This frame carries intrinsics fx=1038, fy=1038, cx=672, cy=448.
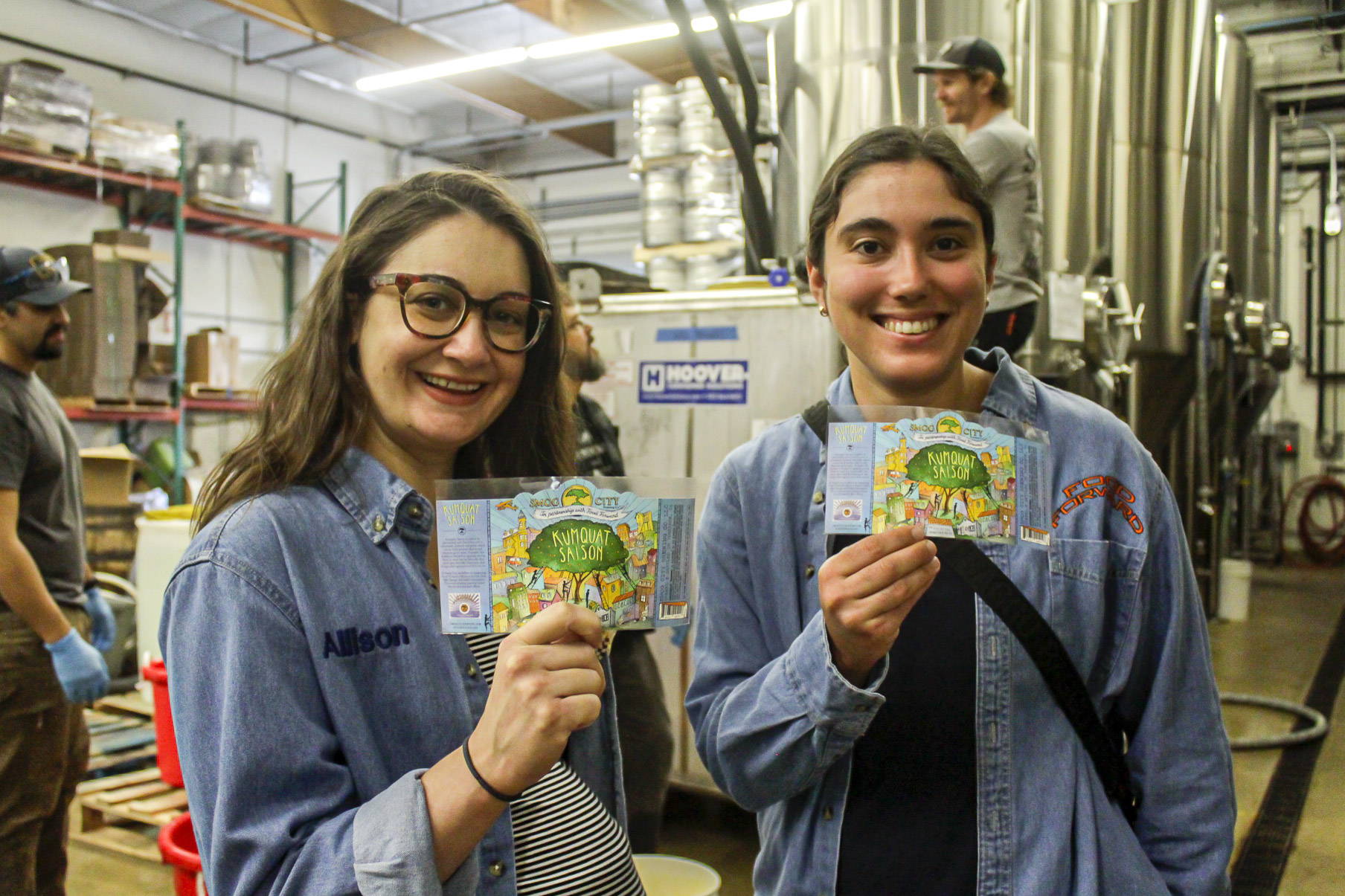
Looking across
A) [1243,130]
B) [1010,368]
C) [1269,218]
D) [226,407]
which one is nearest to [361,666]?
[1010,368]

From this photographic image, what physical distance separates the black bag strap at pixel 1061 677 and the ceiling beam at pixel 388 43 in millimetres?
7632

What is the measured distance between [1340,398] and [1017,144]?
11.2m

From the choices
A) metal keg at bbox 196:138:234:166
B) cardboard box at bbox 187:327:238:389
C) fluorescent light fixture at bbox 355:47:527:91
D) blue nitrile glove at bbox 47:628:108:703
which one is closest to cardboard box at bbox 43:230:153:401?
cardboard box at bbox 187:327:238:389

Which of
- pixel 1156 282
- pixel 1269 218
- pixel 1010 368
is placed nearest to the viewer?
pixel 1010 368

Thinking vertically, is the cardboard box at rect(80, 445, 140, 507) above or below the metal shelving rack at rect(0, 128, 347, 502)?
below

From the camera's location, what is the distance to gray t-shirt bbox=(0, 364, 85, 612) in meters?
2.80

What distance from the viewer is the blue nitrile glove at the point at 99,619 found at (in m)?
3.42

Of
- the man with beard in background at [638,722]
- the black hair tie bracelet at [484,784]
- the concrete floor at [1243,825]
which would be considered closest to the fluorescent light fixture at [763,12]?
the man with beard in background at [638,722]

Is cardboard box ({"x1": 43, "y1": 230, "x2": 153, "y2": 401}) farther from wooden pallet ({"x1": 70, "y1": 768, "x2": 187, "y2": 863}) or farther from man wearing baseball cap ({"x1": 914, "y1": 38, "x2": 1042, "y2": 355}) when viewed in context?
man wearing baseball cap ({"x1": 914, "y1": 38, "x2": 1042, "y2": 355})

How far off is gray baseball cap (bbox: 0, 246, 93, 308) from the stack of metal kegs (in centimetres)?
306

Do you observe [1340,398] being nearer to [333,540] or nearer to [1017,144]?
[1017,144]

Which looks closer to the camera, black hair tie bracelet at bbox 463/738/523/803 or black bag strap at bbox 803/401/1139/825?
black hair tie bracelet at bbox 463/738/523/803

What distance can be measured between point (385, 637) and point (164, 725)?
212 centimetres

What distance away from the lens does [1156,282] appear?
5250 mm
